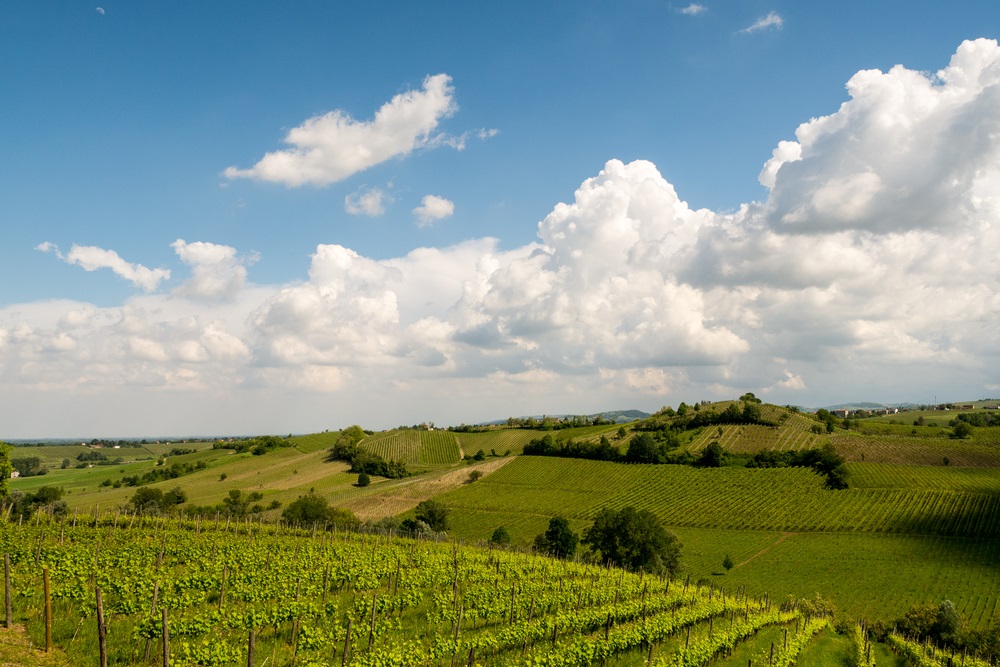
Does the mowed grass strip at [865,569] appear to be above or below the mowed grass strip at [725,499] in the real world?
below

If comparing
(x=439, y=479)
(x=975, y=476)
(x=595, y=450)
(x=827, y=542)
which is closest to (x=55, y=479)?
(x=439, y=479)

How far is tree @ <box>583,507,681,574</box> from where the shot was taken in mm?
64438

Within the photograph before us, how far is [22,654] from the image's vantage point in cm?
1527

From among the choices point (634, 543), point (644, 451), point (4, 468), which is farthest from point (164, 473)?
point (634, 543)

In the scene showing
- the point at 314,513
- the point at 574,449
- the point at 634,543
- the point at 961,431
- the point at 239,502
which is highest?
the point at 961,431

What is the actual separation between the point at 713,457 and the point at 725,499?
66.2 ft

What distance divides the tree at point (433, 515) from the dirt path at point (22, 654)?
235 ft

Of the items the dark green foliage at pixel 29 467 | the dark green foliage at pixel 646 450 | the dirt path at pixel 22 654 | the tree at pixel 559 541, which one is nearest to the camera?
the dirt path at pixel 22 654

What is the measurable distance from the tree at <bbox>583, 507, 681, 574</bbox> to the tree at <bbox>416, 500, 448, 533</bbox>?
1064 inches

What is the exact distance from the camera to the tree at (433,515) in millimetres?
86438

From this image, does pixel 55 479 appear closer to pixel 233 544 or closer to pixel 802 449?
pixel 233 544

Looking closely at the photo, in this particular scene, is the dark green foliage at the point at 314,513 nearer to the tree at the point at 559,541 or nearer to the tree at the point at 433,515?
the tree at the point at 433,515

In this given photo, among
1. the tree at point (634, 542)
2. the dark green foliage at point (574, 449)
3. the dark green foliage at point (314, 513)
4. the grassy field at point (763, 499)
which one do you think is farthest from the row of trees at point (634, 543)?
the dark green foliage at point (574, 449)

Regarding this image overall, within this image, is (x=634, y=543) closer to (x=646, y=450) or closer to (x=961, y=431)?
(x=646, y=450)
